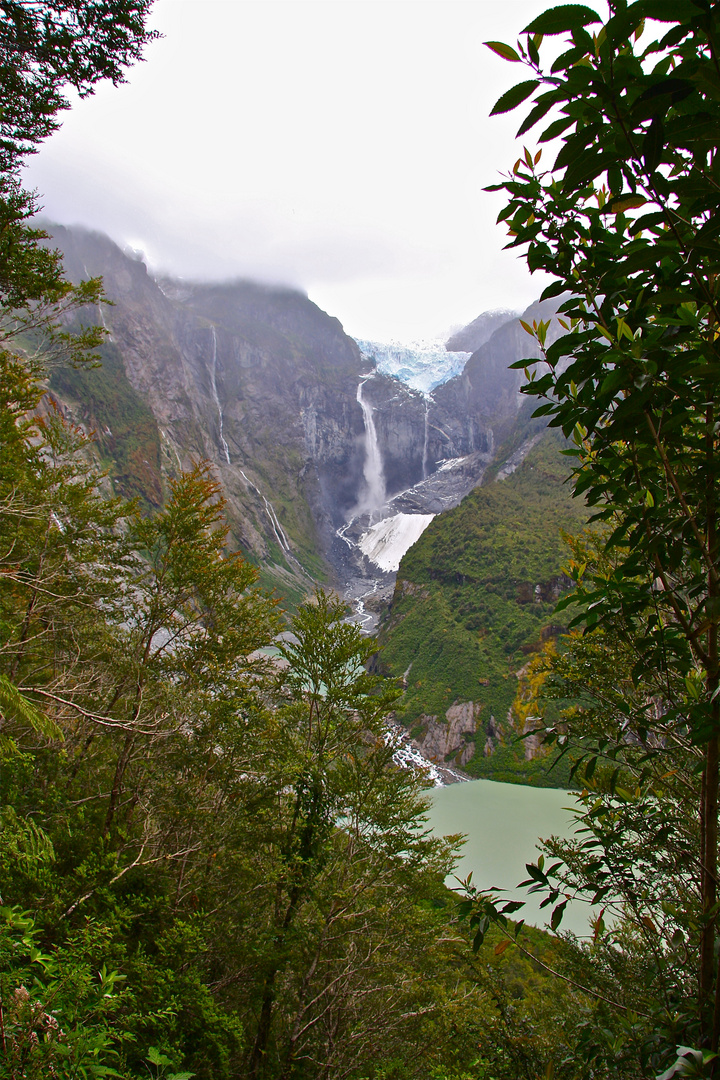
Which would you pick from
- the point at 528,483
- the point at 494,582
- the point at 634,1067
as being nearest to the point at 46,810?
the point at 634,1067

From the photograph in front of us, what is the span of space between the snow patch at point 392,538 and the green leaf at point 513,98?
300 ft

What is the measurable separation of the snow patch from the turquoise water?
66.3m

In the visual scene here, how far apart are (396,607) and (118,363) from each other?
188 feet

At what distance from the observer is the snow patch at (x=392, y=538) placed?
9481 cm

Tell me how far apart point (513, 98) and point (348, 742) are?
7.07m

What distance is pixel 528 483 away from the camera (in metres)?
55.1

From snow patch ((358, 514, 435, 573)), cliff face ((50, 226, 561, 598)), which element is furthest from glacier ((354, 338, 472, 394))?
snow patch ((358, 514, 435, 573))

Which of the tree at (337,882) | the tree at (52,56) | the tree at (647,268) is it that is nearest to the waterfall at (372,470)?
the tree at (337,882)

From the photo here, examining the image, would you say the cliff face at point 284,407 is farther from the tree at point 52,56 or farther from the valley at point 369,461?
the tree at point 52,56

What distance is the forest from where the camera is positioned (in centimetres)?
90

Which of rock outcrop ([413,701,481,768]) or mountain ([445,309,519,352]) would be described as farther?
mountain ([445,309,519,352])

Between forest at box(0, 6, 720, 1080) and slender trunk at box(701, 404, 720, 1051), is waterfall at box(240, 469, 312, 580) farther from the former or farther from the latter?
slender trunk at box(701, 404, 720, 1051)

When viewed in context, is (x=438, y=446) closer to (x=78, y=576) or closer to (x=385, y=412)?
(x=385, y=412)

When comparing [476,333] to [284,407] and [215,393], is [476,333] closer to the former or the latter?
[284,407]
